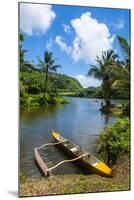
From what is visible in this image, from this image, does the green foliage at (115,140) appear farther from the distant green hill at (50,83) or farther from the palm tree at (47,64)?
the palm tree at (47,64)

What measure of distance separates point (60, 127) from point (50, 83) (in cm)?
37

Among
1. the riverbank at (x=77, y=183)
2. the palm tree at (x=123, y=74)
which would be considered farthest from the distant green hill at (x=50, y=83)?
the riverbank at (x=77, y=183)

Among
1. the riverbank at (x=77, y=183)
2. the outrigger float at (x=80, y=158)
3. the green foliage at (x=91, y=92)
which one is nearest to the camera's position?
the riverbank at (x=77, y=183)

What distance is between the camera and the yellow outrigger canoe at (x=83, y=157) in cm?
360

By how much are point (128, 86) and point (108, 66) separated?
24 cm

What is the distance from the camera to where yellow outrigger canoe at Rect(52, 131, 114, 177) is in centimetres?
360

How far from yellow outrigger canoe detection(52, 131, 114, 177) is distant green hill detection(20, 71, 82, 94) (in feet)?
1.23

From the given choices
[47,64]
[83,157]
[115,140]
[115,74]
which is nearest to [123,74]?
[115,74]

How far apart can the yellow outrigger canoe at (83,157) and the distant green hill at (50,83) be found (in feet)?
1.23

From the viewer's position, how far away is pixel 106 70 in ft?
12.3

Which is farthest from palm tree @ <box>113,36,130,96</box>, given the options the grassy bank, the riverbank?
the riverbank

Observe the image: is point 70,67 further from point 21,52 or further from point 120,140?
point 120,140

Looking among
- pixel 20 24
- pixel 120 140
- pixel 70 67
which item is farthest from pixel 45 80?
pixel 120 140

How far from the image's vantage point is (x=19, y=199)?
3432 mm
